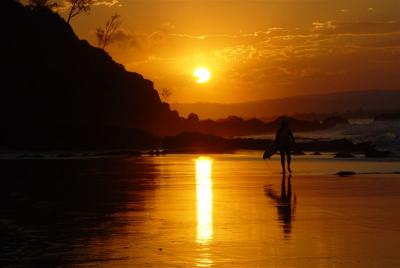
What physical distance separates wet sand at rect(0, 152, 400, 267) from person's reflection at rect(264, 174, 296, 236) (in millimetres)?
20

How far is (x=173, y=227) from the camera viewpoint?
13.4 metres

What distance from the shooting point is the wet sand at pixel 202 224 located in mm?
10086

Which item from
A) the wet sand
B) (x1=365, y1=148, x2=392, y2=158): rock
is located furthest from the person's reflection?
(x1=365, y1=148, x2=392, y2=158): rock

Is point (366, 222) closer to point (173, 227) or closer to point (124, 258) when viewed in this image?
point (173, 227)

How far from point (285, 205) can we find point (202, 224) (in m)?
4.07

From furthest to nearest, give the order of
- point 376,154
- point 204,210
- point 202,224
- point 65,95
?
point 65,95 < point 376,154 < point 204,210 < point 202,224

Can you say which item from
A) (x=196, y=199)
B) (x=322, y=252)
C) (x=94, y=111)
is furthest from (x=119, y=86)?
(x=322, y=252)

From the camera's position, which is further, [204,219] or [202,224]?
[204,219]

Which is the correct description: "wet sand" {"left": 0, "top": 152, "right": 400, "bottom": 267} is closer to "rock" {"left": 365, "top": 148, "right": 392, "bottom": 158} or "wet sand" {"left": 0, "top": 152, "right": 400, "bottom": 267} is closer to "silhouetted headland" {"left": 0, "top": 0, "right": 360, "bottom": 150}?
"rock" {"left": 365, "top": 148, "right": 392, "bottom": 158}

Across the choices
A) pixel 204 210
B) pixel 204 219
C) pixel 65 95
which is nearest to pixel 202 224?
pixel 204 219

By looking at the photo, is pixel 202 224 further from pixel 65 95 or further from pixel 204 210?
pixel 65 95

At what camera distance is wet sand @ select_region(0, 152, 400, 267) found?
397 inches

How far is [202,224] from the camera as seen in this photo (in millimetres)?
13719

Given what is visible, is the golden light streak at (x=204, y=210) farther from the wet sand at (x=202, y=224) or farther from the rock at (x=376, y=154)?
the rock at (x=376, y=154)
